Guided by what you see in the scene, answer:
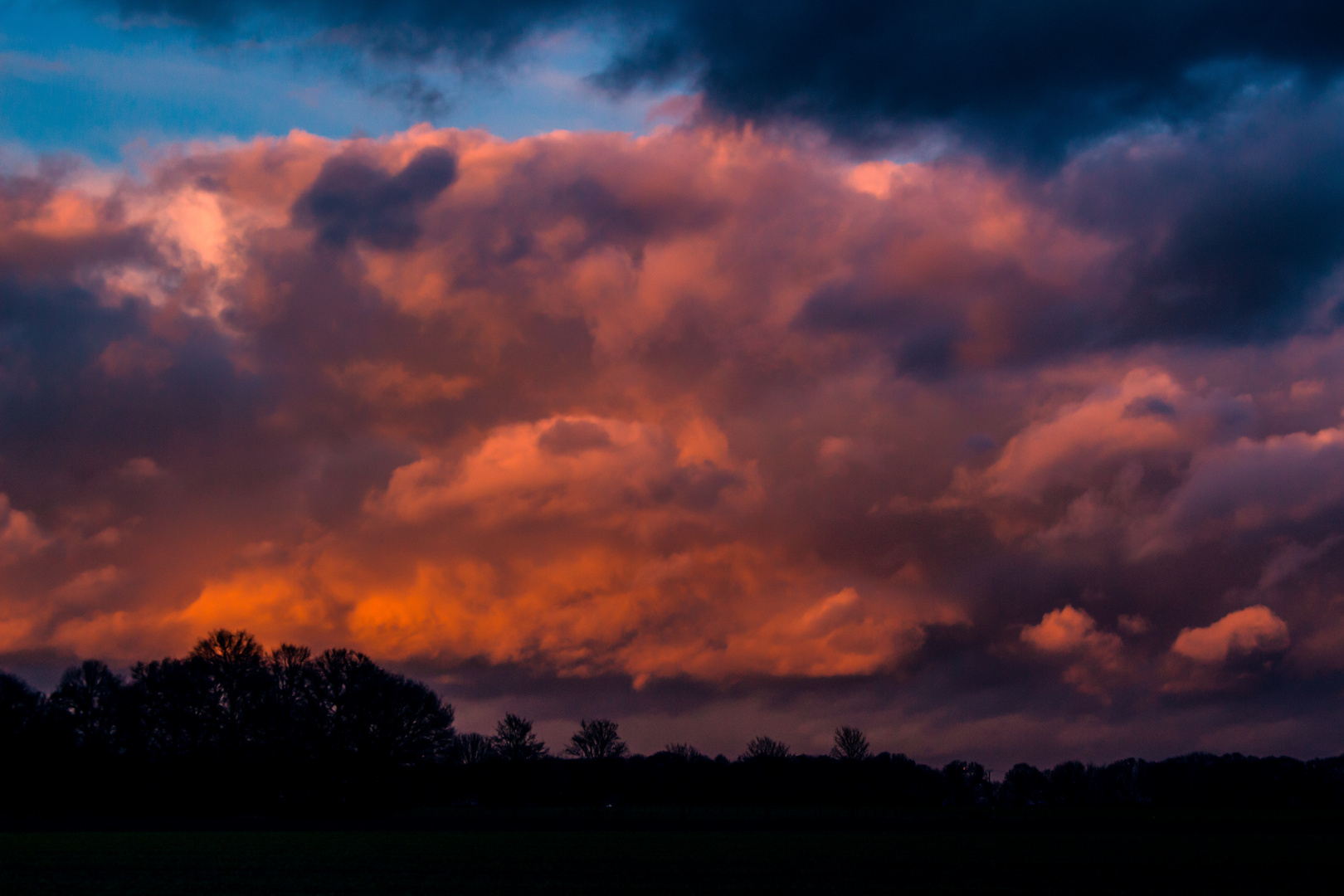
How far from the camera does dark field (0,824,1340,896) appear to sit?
38.0m

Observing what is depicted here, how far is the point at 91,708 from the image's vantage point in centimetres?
12225

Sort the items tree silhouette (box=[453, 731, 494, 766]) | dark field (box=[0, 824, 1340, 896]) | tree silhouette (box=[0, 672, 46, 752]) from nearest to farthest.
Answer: dark field (box=[0, 824, 1340, 896]) → tree silhouette (box=[0, 672, 46, 752]) → tree silhouette (box=[453, 731, 494, 766])

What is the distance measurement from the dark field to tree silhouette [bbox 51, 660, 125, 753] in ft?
128

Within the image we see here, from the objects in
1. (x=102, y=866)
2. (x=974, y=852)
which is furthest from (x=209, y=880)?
(x=974, y=852)

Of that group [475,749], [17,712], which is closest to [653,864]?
[17,712]

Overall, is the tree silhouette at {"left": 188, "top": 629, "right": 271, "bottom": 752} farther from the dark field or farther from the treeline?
the dark field

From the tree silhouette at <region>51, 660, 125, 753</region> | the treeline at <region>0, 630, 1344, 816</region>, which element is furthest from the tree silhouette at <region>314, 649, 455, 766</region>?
the tree silhouette at <region>51, 660, 125, 753</region>

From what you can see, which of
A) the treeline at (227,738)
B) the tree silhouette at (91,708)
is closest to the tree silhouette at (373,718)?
the treeline at (227,738)

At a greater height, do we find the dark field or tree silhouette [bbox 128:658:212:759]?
tree silhouette [bbox 128:658:212:759]

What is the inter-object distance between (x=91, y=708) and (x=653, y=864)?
97032 millimetres

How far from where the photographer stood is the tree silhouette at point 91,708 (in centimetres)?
12056

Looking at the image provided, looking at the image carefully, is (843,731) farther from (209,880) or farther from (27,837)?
(209,880)

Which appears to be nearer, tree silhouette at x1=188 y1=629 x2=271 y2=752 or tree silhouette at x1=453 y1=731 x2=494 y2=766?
tree silhouette at x1=188 y1=629 x2=271 y2=752

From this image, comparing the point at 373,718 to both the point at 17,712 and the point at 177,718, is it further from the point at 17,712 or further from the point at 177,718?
the point at 17,712
